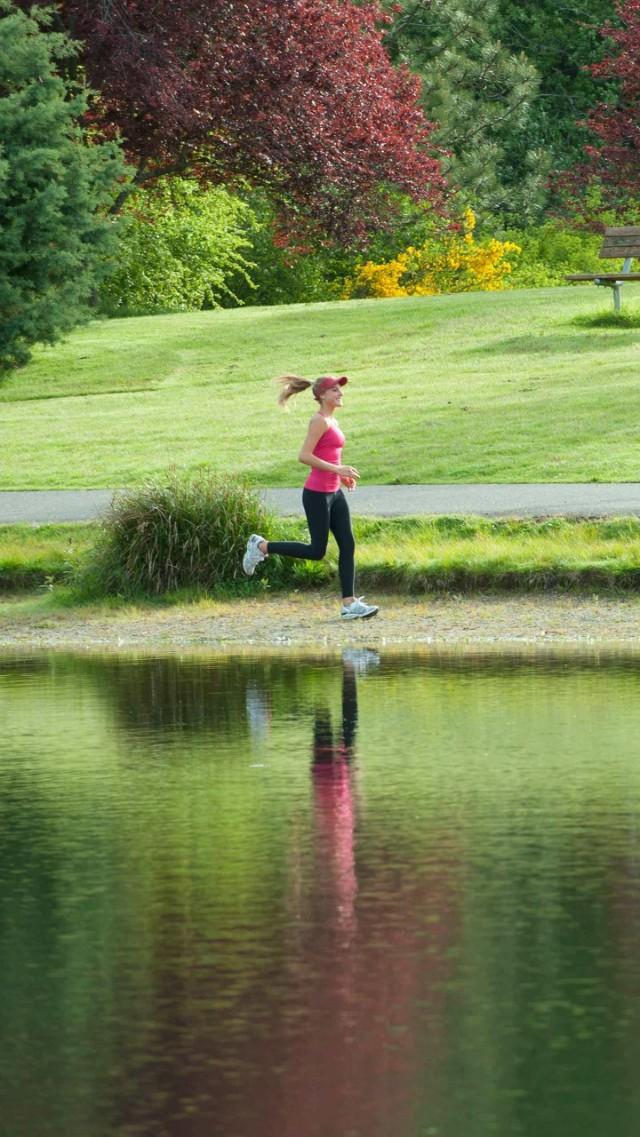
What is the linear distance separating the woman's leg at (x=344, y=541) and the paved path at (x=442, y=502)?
10.4 ft

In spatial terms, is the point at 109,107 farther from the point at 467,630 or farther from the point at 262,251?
the point at 262,251

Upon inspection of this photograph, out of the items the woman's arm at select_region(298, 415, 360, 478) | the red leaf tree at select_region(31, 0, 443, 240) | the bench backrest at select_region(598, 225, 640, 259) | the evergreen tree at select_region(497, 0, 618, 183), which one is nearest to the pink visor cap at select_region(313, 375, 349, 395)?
the woman's arm at select_region(298, 415, 360, 478)

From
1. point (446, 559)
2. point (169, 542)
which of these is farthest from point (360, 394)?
point (446, 559)

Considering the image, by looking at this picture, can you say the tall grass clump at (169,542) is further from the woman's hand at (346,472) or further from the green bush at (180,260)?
the green bush at (180,260)

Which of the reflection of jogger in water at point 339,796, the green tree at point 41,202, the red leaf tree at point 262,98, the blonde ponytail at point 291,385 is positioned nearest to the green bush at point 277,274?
the red leaf tree at point 262,98

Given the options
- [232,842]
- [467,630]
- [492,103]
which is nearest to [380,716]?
[232,842]

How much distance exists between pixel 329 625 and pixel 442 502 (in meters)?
4.81

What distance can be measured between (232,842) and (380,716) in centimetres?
302

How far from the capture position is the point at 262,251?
2315 inches

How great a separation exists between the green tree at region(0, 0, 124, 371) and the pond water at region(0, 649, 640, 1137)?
27.8ft

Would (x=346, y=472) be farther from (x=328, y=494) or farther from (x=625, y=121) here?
(x=625, y=121)

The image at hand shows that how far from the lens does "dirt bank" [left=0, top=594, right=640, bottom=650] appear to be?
15.0 meters

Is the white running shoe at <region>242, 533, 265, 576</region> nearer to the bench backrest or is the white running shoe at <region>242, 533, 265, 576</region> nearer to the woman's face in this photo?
the woman's face

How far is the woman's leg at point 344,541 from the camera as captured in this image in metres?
15.9
